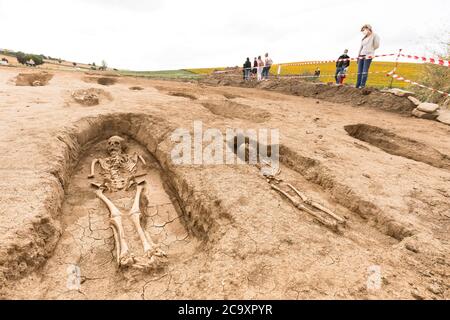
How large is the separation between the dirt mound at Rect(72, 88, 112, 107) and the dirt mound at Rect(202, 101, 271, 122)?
3.03m

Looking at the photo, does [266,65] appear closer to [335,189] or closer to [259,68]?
[259,68]

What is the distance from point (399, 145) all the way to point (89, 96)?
26.3 feet

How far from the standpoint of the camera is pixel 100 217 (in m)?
3.88

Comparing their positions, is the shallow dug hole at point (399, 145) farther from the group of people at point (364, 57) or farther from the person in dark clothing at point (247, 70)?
the person in dark clothing at point (247, 70)

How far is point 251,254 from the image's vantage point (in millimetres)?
2725

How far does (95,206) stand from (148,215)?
32.1 inches

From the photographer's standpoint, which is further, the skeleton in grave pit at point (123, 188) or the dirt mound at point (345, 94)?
the dirt mound at point (345, 94)

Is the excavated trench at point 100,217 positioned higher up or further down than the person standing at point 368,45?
further down

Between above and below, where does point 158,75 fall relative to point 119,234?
above

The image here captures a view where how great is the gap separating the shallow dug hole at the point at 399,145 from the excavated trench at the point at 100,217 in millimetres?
4854

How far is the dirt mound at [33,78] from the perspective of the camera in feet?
34.2

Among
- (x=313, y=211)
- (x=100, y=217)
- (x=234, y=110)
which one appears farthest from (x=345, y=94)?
(x=100, y=217)

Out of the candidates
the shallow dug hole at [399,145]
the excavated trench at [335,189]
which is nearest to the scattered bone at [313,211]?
the excavated trench at [335,189]

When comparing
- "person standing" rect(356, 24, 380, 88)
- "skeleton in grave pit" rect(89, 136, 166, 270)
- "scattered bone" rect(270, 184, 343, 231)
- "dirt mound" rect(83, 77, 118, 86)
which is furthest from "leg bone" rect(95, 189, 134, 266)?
"person standing" rect(356, 24, 380, 88)
